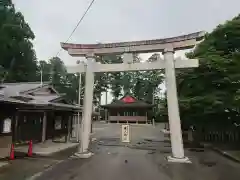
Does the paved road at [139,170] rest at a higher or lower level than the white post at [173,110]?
lower

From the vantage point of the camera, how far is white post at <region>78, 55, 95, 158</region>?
549 inches

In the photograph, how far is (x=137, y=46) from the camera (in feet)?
45.9

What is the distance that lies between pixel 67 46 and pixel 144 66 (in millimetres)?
4684

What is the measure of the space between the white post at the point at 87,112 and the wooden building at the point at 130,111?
117ft

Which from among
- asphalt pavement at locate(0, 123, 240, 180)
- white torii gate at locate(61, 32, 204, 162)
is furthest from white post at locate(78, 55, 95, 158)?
asphalt pavement at locate(0, 123, 240, 180)

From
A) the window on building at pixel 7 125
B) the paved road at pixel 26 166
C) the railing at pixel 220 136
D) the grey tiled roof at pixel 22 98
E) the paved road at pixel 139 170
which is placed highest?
the grey tiled roof at pixel 22 98

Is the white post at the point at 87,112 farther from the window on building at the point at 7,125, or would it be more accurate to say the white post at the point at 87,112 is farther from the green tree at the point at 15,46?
the green tree at the point at 15,46

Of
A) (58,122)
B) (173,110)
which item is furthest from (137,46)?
(58,122)

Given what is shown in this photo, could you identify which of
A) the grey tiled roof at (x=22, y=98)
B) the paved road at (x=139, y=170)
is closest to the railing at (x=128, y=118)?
the grey tiled roof at (x=22, y=98)

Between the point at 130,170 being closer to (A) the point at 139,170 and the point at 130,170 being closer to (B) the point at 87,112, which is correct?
(A) the point at 139,170

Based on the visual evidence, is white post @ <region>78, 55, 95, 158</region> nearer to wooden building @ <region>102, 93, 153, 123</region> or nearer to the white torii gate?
the white torii gate

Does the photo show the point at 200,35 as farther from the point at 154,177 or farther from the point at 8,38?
the point at 8,38

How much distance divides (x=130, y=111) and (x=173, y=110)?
126 feet

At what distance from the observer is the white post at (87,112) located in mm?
13938
